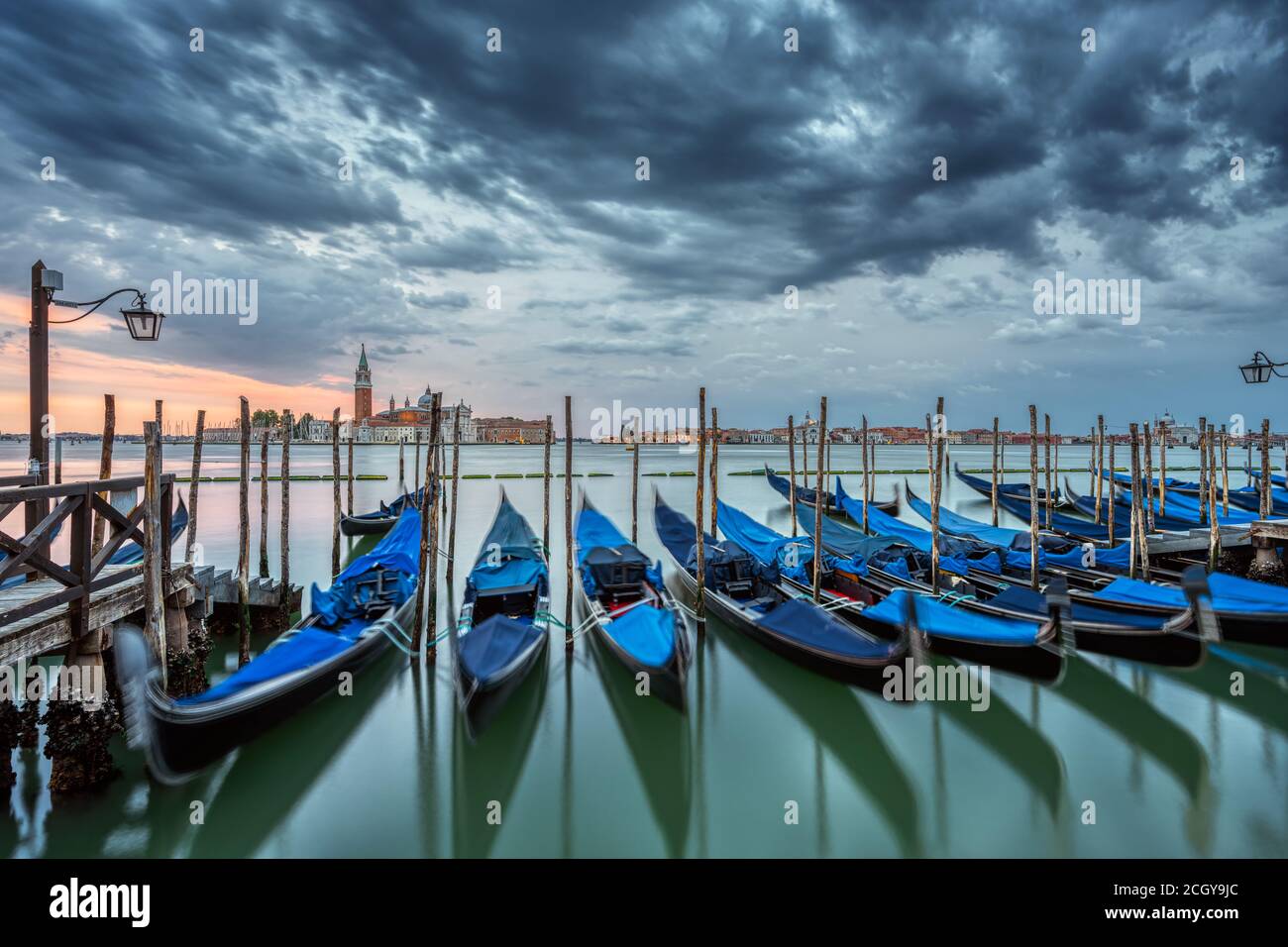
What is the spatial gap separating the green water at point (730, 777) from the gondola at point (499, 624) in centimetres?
61

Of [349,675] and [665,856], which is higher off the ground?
[349,675]

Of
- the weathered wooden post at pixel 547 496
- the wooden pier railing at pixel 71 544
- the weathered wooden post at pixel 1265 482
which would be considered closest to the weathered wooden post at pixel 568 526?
the weathered wooden post at pixel 547 496

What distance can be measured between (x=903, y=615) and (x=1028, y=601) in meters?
2.13

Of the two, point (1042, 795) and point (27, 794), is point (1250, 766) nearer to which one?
point (1042, 795)

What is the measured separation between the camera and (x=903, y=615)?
5062 mm

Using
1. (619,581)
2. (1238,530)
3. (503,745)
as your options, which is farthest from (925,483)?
(503,745)

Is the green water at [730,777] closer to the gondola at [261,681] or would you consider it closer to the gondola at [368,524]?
the gondola at [261,681]

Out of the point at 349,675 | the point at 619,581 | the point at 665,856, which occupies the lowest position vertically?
the point at 665,856

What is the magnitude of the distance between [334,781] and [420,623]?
229cm

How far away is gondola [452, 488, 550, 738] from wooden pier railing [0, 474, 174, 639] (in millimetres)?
2500

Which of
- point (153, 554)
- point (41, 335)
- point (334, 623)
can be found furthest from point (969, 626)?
point (41, 335)
